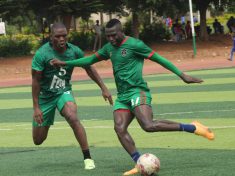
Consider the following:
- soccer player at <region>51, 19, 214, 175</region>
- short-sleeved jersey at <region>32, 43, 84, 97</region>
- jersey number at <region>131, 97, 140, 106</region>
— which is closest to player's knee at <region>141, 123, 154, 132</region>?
soccer player at <region>51, 19, 214, 175</region>

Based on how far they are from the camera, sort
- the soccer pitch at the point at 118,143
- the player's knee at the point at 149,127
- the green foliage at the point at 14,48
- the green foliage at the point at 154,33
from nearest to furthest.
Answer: the player's knee at the point at 149,127, the soccer pitch at the point at 118,143, the green foliage at the point at 14,48, the green foliage at the point at 154,33

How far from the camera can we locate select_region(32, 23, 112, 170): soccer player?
939 cm

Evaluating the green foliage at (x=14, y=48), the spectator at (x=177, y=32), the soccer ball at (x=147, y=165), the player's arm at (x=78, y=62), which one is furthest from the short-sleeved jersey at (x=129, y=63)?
the spectator at (x=177, y=32)

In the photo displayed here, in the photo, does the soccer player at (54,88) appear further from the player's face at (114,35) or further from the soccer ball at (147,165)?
the soccer ball at (147,165)

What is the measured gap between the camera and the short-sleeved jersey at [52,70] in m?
9.57

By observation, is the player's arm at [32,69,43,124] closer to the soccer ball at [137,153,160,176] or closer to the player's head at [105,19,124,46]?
the player's head at [105,19,124,46]

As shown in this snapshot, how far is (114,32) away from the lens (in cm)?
872

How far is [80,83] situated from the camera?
27250 millimetres

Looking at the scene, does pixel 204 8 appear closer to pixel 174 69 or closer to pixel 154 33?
pixel 154 33

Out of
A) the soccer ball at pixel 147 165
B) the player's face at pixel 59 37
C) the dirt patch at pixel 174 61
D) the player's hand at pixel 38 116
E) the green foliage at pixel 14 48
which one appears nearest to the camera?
the soccer ball at pixel 147 165

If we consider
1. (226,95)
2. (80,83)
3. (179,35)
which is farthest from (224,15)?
(226,95)

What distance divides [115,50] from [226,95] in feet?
34.2

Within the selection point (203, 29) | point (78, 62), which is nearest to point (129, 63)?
point (78, 62)

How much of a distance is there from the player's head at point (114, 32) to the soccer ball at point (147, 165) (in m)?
1.53
